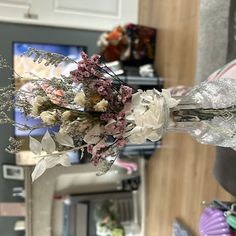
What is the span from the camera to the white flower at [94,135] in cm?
97

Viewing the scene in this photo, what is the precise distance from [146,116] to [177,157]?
73.5 inches

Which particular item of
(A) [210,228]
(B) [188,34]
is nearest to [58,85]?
(A) [210,228]

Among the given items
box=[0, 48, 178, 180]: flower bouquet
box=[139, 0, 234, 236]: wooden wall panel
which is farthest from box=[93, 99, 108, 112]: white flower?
box=[139, 0, 234, 236]: wooden wall panel

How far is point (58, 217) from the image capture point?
2.84m

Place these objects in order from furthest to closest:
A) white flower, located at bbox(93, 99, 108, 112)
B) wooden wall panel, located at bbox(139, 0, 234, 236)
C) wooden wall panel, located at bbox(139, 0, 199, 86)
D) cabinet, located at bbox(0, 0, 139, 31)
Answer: cabinet, located at bbox(0, 0, 139, 31) → wooden wall panel, located at bbox(139, 0, 199, 86) → wooden wall panel, located at bbox(139, 0, 234, 236) → white flower, located at bbox(93, 99, 108, 112)

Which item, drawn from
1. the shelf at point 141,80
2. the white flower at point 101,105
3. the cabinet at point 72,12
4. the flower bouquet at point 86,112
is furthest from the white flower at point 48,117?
the cabinet at point 72,12

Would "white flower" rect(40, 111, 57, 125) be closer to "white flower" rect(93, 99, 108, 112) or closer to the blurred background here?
"white flower" rect(93, 99, 108, 112)

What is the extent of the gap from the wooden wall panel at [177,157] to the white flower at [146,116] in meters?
1.45

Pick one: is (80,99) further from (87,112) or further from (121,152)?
(121,152)

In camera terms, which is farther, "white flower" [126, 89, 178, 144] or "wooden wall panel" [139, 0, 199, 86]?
"wooden wall panel" [139, 0, 199, 86]

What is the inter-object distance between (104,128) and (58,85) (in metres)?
0.16

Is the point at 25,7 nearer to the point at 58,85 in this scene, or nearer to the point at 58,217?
the point at 58,217

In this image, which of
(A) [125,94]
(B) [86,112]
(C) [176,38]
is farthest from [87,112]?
(C) [176,38]

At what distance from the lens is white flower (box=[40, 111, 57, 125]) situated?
946mm
